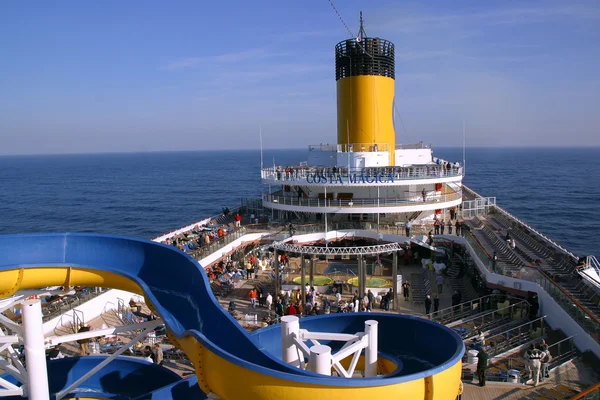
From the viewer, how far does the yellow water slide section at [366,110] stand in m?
32.7

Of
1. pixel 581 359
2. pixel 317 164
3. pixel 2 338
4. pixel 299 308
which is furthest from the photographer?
pixel 317 164

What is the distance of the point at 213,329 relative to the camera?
334 inches

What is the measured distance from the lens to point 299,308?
798 inches

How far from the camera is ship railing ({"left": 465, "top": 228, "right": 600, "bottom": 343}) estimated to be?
1403 cm

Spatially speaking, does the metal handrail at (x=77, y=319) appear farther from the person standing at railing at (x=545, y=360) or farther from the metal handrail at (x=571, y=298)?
the metal handrail at (x=571, y=298)

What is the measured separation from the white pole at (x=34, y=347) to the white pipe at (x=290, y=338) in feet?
14.1

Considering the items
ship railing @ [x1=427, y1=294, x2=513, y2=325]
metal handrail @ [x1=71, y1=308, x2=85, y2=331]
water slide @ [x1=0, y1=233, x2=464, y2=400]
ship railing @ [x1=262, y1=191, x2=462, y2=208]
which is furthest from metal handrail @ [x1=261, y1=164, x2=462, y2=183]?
water slide @ [x1=0, y1=233, x2=464, y2=400]

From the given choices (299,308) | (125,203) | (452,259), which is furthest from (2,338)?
(125,203)

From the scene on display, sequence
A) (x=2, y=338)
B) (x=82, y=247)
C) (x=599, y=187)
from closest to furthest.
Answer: (x=2, y=338), (x=82, y=247), (x=599, y=187)

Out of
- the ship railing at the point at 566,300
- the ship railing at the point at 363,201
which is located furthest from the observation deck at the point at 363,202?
the ship railing at the point at 566,300

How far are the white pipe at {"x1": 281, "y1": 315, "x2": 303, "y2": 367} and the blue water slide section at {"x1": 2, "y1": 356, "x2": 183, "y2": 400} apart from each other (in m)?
3.85

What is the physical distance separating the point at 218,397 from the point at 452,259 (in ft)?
68.0

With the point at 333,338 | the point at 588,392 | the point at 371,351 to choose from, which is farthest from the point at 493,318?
Result: the point at 333,338

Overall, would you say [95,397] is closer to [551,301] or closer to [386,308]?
[386,308]
